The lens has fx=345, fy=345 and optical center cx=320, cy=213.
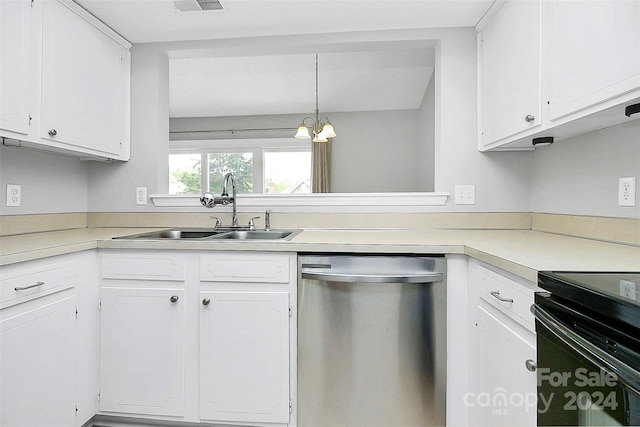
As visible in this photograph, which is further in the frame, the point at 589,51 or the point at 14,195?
the point at 14,195

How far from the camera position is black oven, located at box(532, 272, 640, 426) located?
556 mm

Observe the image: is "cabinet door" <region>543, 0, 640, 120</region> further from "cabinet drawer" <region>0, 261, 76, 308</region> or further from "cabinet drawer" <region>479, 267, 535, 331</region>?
"cabinet drawer" <region>0, 261, 76, 308</region>

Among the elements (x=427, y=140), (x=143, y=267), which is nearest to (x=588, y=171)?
(x=143, y=267)

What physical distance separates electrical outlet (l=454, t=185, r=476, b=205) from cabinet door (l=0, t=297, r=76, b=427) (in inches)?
78.8

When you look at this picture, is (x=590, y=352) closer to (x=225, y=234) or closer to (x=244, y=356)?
(x=244, y=356)

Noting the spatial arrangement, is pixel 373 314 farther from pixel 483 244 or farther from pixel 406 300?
pixel 483 244

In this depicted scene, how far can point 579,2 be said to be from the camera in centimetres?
115

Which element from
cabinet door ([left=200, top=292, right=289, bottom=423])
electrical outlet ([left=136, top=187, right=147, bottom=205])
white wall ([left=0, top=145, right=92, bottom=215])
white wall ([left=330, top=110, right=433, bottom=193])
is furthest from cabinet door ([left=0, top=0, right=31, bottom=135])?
white wall ([left=330, top=110, right=433, bottom=193])

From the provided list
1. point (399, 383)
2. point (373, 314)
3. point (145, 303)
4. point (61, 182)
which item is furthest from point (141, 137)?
point (399, 383)

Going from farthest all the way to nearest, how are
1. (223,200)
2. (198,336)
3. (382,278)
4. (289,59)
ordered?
1. (289,59)
2. (223,200)
3. (198,336)
4. (382,278)

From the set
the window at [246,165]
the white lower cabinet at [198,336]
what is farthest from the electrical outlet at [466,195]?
the window at [246,165]

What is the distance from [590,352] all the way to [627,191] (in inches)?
41.2

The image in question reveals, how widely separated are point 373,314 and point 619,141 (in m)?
1.20

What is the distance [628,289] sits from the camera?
67cm
